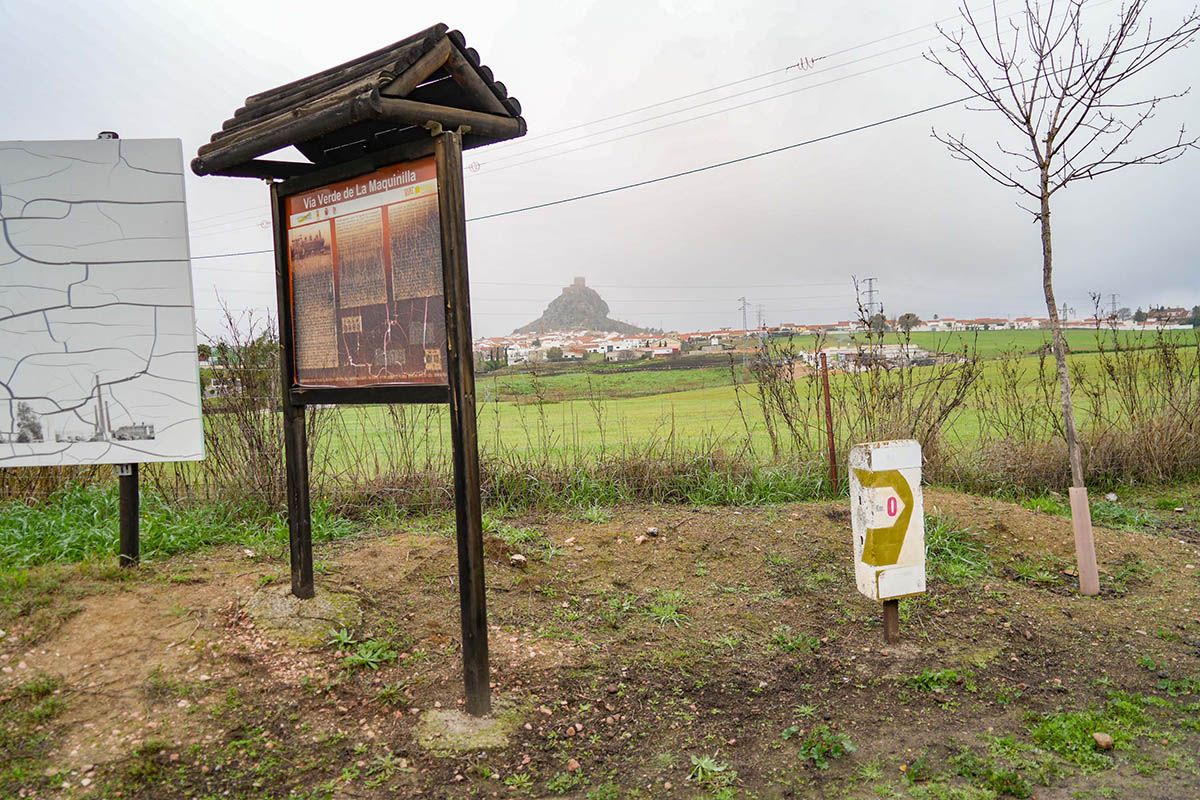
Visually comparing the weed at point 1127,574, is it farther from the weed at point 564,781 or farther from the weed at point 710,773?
the weed at point 564,781

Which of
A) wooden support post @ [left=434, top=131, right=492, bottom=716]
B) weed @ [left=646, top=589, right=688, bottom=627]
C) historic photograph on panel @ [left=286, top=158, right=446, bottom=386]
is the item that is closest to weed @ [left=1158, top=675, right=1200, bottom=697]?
weed @ [left=646, top=589, right=688, bottom=627]

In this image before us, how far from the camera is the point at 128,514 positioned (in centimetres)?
506

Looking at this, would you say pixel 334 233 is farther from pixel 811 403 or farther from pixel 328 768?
pixel 811 403

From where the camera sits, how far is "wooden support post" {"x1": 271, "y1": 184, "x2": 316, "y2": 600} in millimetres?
4543

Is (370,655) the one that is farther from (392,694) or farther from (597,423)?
(597,423)

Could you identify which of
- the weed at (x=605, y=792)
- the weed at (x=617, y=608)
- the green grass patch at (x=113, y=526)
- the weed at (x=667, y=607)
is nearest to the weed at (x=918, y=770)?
the weed at (x=605, y=792)

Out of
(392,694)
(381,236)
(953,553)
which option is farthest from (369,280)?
(953,553)

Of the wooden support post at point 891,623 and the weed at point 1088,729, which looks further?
the wooden support post at point 891,623

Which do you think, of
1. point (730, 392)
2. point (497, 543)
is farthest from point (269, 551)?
point (730, 392)

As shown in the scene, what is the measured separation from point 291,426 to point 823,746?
128 inches

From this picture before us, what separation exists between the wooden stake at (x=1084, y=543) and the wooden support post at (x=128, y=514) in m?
6.00

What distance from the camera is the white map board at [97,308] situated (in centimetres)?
505

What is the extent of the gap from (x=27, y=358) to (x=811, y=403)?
280 inches

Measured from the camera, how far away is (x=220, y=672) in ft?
13.1
